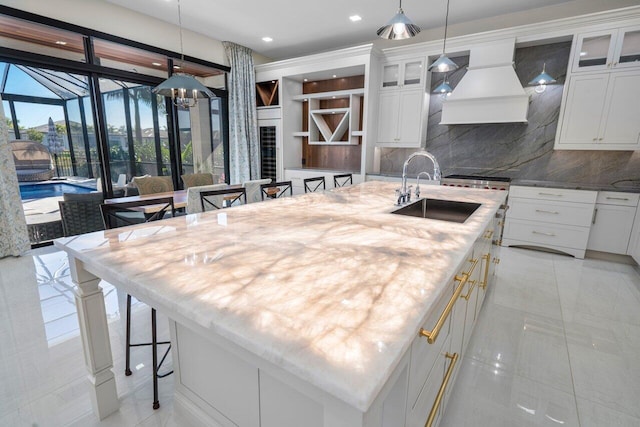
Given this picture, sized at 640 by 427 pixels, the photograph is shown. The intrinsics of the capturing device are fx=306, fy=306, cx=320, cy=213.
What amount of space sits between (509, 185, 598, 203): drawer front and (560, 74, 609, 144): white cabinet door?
651mm

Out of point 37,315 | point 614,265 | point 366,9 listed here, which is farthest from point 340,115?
point 37,315

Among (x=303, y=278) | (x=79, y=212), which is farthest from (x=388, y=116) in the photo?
(x=303, y=278)

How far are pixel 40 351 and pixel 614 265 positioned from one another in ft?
18.0

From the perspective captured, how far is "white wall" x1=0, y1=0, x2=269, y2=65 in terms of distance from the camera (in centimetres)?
353

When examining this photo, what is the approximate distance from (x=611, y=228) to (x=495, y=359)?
285 centimetres


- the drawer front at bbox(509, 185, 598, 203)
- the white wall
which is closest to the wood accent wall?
the white wall

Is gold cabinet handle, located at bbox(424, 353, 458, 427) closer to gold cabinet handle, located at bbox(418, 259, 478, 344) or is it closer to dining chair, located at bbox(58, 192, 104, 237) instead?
gold cabinet handle, located at bbox(418, 259, 478, 344)

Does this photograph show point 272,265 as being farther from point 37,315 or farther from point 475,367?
point 37,315

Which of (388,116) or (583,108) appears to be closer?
(583,108)

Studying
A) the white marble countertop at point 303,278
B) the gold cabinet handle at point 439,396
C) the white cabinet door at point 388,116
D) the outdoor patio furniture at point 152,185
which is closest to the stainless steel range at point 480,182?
the white cabinet door at point 388,116

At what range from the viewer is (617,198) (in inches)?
136

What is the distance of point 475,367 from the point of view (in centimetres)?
190

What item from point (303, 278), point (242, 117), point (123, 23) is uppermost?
point (123, 23)

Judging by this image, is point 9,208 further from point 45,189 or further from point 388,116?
point 388,116
